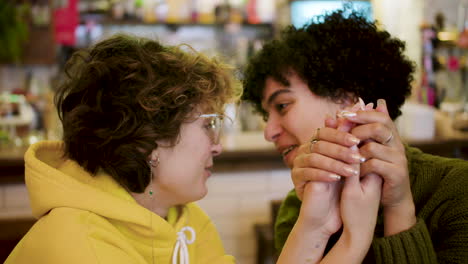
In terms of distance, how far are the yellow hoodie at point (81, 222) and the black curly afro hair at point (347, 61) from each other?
1.83 ft

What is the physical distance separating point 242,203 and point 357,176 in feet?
6.29

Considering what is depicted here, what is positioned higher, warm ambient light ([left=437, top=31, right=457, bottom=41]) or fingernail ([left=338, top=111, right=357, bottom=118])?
warm ambient light ([left=437, top=31, right=457, bottom=41])

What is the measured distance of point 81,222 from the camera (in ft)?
3.60

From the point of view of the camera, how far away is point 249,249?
288 centimetres

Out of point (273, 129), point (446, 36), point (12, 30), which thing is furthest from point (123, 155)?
point (446, 36)

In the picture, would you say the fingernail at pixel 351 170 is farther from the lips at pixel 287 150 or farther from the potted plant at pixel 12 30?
the potted plant at pixel 12 30

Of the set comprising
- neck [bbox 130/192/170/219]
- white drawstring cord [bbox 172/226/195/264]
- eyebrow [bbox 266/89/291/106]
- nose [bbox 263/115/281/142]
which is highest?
eyebrow [bbox 266/89/291/106]

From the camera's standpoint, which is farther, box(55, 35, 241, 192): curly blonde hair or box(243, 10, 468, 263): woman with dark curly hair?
box(55, 35, 241, 192): curly blonde hair

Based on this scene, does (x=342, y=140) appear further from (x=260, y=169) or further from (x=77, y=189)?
(x=260, y=169)

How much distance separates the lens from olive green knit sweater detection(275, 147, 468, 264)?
95 centimetres

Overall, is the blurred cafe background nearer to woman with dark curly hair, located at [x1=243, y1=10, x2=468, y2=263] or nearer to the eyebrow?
the eyebrow

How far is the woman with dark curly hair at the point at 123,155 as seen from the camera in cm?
111

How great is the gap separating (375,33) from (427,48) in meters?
2.93

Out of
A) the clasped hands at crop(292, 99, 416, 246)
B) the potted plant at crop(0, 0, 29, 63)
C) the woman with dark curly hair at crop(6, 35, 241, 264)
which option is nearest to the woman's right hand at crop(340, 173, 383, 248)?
A: the clasped hands at crop(292, 99, 416, 246)
